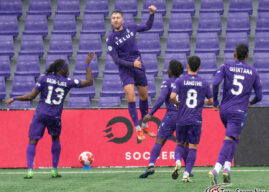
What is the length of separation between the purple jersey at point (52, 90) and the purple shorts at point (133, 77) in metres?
0.96

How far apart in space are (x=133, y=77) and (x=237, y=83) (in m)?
2.31

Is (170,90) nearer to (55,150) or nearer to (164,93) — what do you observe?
(164,93)

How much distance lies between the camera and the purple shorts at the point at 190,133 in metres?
8.35

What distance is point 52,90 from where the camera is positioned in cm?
977

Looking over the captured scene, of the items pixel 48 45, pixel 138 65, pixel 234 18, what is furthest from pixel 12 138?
pixel 234 18

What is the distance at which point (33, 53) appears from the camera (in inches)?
658

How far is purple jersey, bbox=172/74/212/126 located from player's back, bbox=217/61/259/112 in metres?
0.64

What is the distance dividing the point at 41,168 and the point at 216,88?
580 cm

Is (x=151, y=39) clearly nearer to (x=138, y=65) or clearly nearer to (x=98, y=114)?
(x=98, y=114)

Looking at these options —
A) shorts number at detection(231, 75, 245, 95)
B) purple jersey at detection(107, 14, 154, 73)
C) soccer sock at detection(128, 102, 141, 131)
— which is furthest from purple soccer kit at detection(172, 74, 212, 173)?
purple jersey at detection(107, 14, 154, 73)

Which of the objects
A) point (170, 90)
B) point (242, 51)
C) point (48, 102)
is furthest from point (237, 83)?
point (48, 102)

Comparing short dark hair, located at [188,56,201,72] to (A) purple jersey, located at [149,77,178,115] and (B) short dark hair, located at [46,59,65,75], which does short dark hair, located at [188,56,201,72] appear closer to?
(A) purple jersey, located at [149,77,178,115]

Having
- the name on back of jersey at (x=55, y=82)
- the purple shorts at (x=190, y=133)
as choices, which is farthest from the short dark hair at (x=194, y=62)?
the name on back of jersey at (x=55, y=82)

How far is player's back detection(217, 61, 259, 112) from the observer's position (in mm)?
7609
